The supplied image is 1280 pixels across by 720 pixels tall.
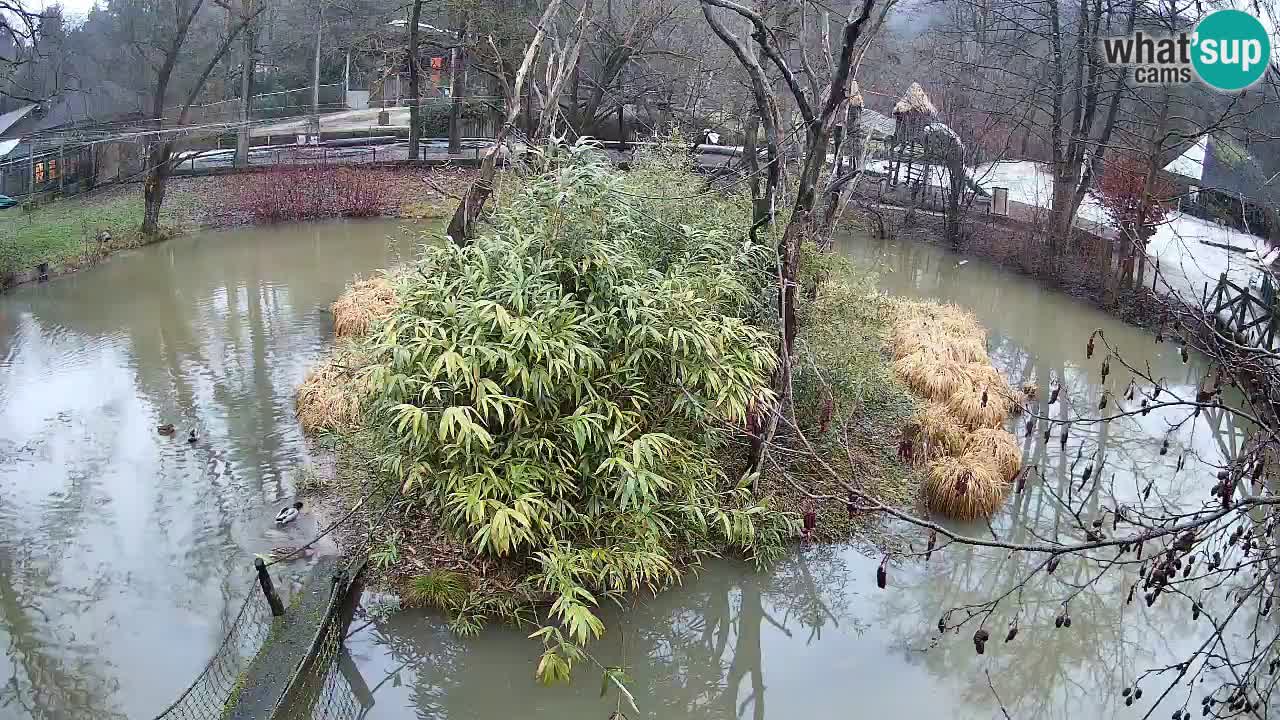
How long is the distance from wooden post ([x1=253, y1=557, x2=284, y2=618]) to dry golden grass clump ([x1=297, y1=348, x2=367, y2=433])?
2.15m

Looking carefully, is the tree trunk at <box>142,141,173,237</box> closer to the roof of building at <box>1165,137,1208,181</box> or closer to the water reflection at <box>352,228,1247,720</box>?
the water reflection at <box>352,228,1247,720</box>

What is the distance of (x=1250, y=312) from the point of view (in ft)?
31.0

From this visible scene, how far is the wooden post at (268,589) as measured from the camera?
16.6 feet

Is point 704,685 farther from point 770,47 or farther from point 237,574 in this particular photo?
point 770,47

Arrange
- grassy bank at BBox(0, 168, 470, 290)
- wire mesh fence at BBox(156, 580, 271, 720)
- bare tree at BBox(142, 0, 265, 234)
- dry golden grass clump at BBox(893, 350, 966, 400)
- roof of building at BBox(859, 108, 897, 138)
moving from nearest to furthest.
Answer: wire mesh fence at BBox(156, 580, 271, 720)
dry golden grass clump at BBox(893, 350, 966, 400)
grassy bank at BBox(0, 168, 470, 290)
bare tree at BBox(142, 0, 265, 234)
roof of building at BBox(859, 108, 897, 138)

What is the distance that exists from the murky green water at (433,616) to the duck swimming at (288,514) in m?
0.08

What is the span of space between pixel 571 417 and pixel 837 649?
2.00m

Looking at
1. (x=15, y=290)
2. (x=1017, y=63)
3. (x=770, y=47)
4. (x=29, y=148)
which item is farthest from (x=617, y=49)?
(x=770, y=47)

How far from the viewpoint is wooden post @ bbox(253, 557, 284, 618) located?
5059 millimetres

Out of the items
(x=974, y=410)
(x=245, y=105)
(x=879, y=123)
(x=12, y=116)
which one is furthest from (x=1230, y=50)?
(x=12, y=116)

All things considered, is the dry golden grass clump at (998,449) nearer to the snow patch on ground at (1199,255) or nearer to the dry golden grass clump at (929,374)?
the dry golden grass clump at (929,374)

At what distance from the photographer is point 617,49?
19.0m

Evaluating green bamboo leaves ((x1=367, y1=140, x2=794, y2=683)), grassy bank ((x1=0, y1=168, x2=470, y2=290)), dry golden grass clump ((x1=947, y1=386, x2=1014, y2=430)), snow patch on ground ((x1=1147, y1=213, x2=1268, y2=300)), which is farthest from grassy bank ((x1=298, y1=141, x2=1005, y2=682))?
snow patch on ground ((x1=1147, y1=213, x2=1268, y2=300))

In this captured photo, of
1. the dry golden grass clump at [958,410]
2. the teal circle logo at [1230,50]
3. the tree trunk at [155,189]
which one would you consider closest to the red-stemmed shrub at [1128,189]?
the teal circle logo at [1230,50]
